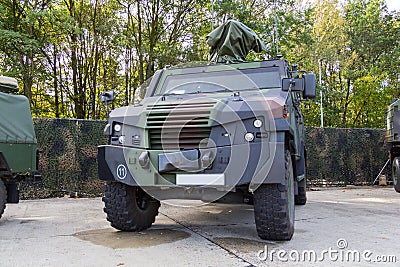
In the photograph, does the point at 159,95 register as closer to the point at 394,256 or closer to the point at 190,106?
the point at 190,106

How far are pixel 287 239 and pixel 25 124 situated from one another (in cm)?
422

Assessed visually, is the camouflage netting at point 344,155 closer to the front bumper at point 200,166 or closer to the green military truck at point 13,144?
the green military truck at point 13,144

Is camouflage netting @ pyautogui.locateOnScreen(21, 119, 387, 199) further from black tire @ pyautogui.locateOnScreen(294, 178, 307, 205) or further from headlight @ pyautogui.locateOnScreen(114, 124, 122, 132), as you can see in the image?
headlight @ pyautogui.locateOnScreen(114, 124, 122, 132)

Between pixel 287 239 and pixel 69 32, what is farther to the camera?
pixel 69 32

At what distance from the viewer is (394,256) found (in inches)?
149

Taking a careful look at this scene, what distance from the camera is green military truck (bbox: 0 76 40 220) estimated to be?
571cm

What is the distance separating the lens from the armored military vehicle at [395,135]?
9547 millimetres

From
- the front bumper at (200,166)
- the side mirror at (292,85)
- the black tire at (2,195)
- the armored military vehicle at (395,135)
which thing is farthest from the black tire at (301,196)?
the black tire at (2,195)

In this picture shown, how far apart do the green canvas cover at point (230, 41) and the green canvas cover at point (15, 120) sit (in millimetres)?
3104

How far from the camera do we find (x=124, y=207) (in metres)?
4.62

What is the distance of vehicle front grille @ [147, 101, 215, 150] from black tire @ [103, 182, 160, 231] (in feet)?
2.45

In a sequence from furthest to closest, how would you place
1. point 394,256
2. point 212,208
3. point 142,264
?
point 212,208 → point 394,256 → point 142,264

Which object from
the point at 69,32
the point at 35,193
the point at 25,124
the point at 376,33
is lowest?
the point at 35,193

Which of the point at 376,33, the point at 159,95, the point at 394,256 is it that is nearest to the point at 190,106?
the point at 159,95
